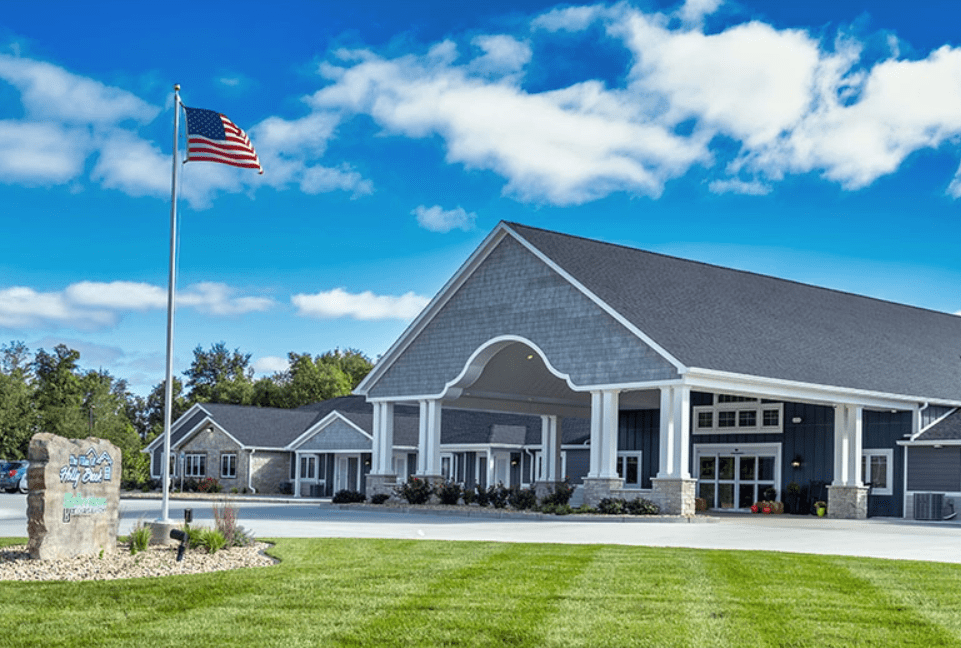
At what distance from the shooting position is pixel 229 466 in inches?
2325

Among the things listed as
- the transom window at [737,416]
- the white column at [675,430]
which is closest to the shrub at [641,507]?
the white column at [675,430]

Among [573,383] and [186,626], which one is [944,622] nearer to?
[186,626]

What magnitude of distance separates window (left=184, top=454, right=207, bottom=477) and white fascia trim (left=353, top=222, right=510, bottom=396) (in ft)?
82.7

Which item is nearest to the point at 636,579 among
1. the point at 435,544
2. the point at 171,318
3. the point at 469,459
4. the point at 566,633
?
the point at 566,633

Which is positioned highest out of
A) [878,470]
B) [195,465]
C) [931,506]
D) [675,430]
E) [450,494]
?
[675,430]

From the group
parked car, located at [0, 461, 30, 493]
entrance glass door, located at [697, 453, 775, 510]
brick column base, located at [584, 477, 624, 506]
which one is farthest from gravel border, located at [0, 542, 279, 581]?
parked car, located at [0, 461, 30, 493]

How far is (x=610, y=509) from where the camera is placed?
29.1m

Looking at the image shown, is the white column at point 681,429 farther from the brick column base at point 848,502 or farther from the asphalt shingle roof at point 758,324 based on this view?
the brick column base at point 848,502

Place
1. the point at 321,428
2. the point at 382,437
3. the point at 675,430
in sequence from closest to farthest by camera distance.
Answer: the point at 675,430, the point at 382,437, the point at 321,428

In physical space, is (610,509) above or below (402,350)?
below

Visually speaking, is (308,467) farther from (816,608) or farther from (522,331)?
(816,608)

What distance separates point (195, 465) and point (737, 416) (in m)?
33.1

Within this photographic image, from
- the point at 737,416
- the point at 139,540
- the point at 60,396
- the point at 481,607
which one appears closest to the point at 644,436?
the point at 737,416

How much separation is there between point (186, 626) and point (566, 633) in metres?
3.32
